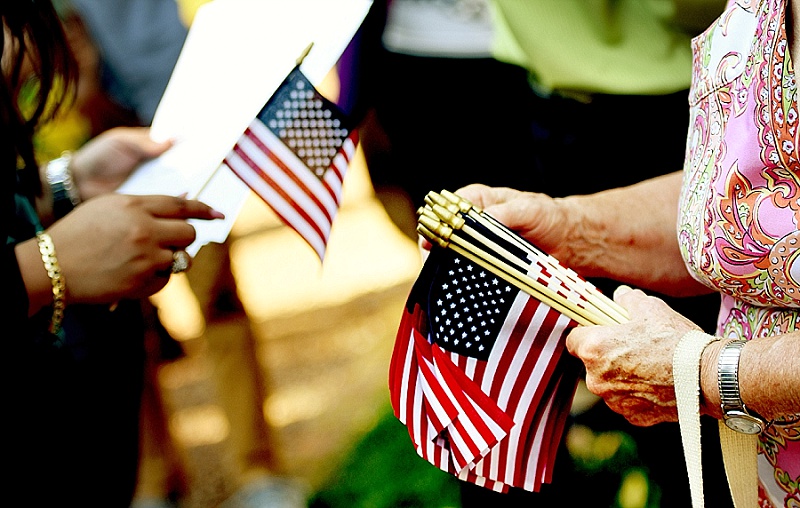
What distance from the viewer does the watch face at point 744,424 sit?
1030mm

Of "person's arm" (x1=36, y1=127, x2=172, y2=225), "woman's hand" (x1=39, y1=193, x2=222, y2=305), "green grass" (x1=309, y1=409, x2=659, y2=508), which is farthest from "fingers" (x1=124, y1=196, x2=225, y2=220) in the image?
"green grass" (x1=309, y1=409, x2=659, y2=508)

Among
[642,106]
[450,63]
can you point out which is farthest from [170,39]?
Answer: [642,106]

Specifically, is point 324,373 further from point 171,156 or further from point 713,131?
point 713,131

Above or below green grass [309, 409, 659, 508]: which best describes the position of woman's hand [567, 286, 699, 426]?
above

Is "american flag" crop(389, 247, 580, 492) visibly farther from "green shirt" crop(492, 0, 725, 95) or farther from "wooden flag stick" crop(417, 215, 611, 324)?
"green shirt" crop(492, 0, 725, 95)

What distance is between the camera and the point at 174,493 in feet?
9.53

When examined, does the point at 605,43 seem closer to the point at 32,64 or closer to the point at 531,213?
the point at 531,213

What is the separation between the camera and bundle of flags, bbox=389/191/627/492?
1.16 metres

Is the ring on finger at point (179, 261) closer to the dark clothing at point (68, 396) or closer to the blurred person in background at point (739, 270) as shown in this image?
the dark clothing at point (68, 396)

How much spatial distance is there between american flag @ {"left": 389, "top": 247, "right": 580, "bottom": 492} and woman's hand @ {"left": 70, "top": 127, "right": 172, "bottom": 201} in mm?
970

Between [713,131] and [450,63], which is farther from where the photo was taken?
[450,63]

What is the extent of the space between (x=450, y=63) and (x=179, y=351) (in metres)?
1.81

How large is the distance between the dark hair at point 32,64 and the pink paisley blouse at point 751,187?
Result: 1165 mm

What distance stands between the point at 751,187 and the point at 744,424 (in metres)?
0.30
